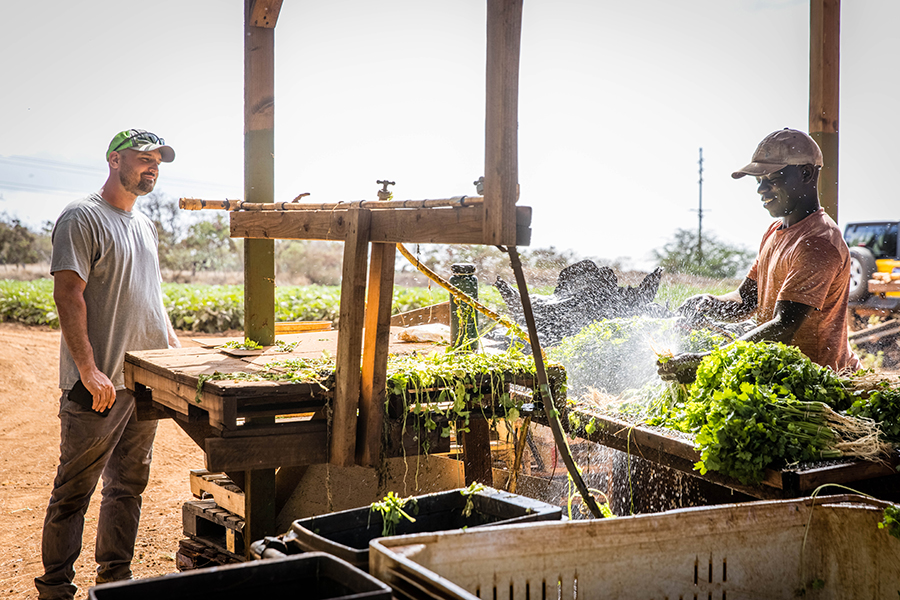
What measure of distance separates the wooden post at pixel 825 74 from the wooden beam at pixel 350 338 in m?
4.79

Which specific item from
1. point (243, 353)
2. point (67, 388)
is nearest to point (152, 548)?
point (67, 388)

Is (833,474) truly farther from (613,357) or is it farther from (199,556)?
(199,556)

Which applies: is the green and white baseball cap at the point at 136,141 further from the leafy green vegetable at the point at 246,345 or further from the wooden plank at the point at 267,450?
the wooden plank at the point at 267,450

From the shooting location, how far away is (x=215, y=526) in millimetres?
4918

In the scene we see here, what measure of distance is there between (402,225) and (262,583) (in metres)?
1.62

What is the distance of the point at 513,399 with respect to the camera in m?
3.80

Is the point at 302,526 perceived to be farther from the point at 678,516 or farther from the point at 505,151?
the point at 505,151

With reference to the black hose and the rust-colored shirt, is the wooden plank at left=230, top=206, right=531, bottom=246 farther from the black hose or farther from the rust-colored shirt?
the rust-colored shirt

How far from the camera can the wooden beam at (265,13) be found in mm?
4488

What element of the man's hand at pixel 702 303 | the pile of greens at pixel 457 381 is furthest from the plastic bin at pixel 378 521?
the man's hand at pixel 702 303

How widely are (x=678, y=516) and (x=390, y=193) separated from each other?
2.39m

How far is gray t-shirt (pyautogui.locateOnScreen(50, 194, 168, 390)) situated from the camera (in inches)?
165

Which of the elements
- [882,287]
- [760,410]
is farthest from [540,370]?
[882,287]

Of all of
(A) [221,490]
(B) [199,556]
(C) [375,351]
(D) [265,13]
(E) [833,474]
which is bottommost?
(B) [199,556]
